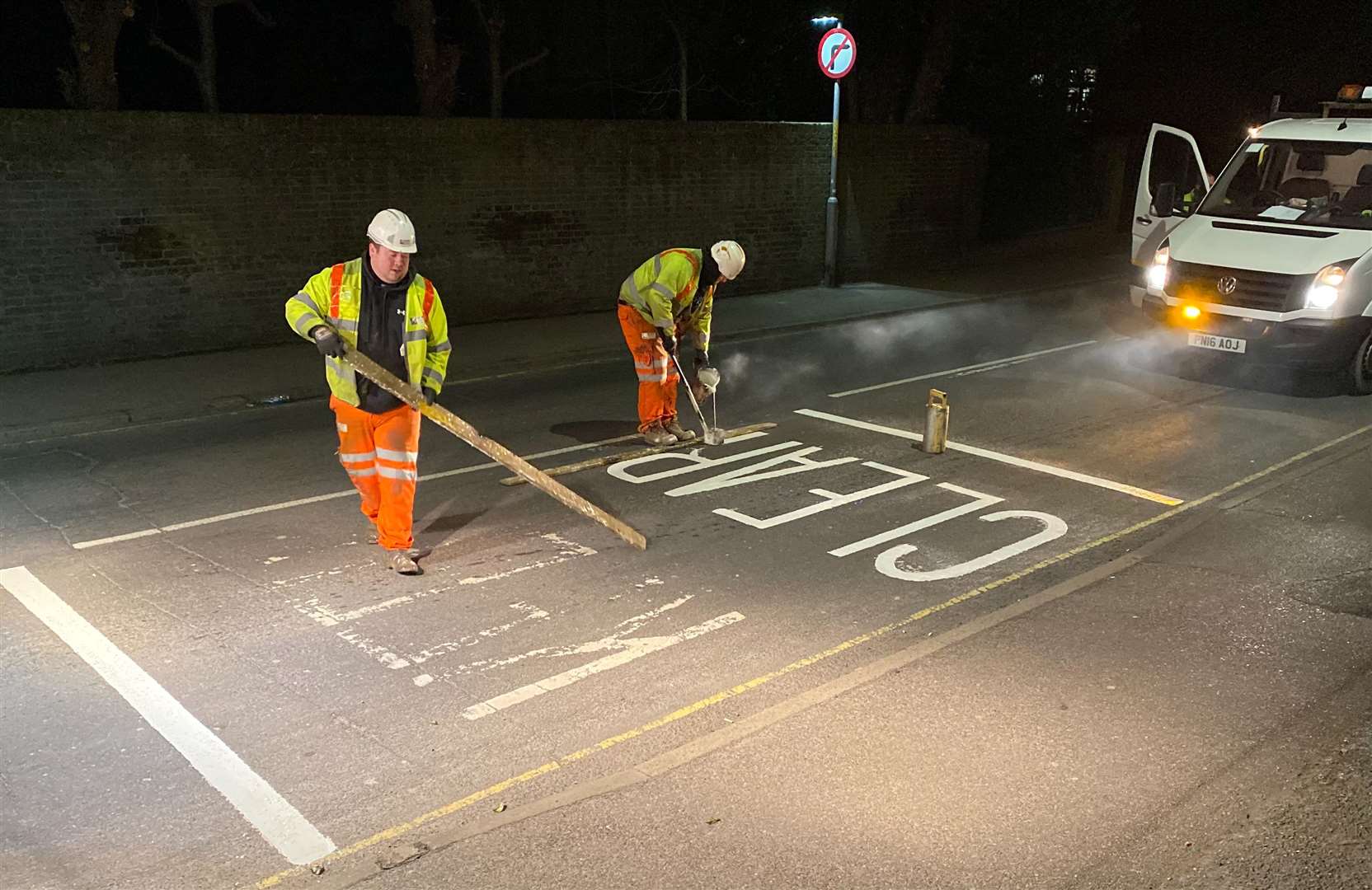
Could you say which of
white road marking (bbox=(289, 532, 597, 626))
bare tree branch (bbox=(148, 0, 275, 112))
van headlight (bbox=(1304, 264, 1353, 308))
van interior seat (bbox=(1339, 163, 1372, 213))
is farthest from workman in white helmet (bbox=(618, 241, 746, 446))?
bare tree branch (bbox=(148, 0, 275, 112))

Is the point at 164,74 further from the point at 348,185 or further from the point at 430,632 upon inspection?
the point at 430,632

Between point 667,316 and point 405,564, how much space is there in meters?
3.05

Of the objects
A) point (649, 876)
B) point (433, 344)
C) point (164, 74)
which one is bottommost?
point (649, 876)

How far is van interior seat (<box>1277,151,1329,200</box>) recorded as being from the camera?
38.5 ft

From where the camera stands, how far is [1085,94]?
87.9 ft

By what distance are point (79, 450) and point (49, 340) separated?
3.19 metres

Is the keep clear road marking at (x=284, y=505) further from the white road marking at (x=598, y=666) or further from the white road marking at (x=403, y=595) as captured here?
the white road marking at (x=598, y=666)

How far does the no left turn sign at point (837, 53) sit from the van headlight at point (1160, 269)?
6.20m

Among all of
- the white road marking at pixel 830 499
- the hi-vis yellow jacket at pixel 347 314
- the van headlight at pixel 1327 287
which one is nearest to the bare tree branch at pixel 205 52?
the hi-vis yellow jacket at pixel 347 314

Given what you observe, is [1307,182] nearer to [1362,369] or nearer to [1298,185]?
[1298,185]

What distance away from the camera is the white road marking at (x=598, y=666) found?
506 centimetres

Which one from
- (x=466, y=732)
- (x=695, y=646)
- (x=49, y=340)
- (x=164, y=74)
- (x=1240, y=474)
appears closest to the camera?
(x=466, y=732)

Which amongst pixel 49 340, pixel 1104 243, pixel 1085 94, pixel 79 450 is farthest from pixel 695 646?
pixel 1085 94

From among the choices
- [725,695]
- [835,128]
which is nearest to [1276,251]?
[835,128]
